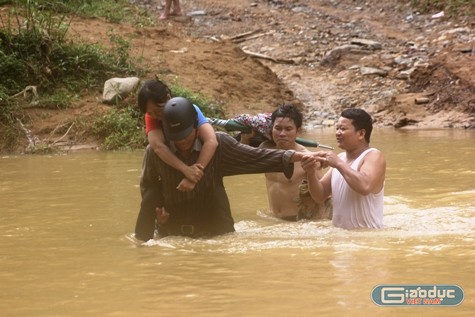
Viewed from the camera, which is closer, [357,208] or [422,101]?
[357,208]

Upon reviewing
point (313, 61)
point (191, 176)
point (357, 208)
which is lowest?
→ point (357, 208)

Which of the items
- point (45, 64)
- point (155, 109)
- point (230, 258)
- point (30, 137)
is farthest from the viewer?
point (45, 64)

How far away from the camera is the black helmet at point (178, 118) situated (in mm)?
5461

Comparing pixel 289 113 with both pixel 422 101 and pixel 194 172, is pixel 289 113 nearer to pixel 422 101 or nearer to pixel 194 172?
pixel 194 172

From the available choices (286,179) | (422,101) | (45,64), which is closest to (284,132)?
(286,179)

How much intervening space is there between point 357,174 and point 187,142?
1117mm

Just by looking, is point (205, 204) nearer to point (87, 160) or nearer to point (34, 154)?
point (87, 160)

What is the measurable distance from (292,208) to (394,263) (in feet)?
7.56

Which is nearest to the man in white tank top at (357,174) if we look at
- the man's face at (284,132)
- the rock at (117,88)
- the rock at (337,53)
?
the man's face at (284,132)

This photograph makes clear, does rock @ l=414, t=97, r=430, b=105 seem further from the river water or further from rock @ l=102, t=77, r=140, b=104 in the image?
the river water

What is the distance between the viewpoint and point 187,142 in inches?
225

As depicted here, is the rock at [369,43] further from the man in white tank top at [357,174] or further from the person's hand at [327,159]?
the person's hand at [327,159]

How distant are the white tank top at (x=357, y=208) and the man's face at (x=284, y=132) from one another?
0.75 meters

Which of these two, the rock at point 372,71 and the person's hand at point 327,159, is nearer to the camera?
the person's hand at point 327,159
